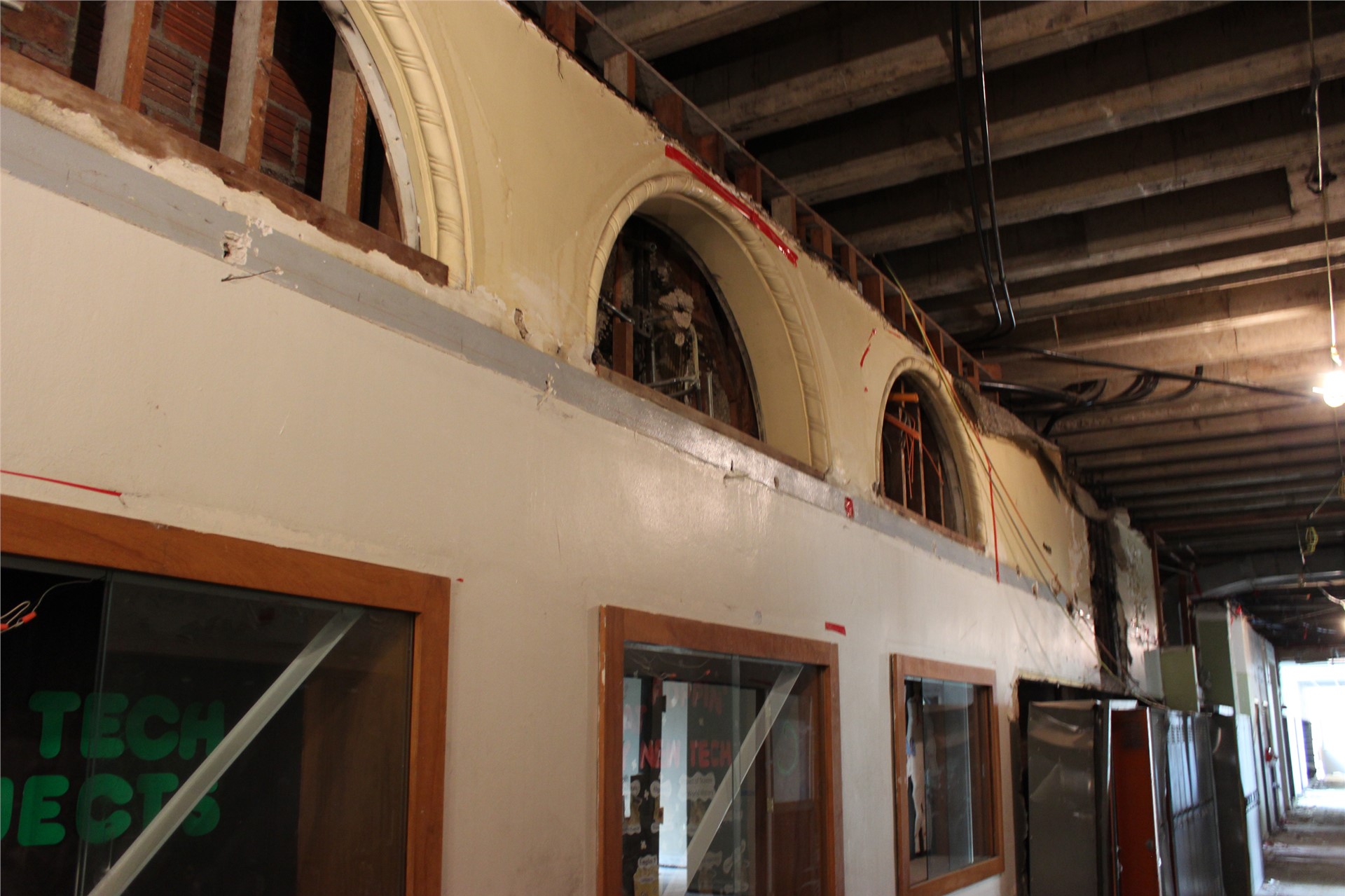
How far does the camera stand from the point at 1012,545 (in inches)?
234

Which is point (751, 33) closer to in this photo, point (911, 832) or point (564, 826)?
point (564, 826)

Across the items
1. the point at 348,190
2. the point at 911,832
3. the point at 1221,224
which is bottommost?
the point at 911,832

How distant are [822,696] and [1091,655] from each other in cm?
470

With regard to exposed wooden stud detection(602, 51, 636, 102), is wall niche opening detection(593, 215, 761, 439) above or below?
below

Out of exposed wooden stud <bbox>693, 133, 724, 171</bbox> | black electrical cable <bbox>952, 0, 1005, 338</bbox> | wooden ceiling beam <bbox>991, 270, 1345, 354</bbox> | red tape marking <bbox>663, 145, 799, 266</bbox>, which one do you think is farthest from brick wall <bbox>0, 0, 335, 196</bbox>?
wooden ceiling beam <bbox>991, 270, 1345, 354</bbox>

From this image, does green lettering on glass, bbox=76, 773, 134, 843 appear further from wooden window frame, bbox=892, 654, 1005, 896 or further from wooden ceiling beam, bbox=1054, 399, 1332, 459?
wooden ceiling beam, bbox=1054, 399, 1332, 459

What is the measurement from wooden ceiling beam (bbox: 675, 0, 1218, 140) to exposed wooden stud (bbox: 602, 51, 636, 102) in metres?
0.79

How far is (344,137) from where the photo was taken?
89.5 inches

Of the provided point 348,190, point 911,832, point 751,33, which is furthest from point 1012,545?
point 348,190

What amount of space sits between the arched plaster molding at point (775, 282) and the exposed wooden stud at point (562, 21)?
45 cm

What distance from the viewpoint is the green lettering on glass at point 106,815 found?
5.04 feet

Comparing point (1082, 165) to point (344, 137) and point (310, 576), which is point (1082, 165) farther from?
point (310, 576)

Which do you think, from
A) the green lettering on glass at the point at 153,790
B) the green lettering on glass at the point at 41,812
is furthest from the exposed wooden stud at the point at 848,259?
the green lettering on glass at the point at 41,812

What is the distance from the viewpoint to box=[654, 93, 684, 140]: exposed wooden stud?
10.9ft
